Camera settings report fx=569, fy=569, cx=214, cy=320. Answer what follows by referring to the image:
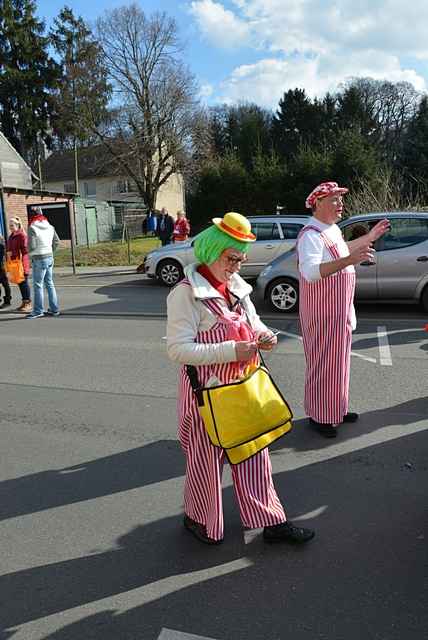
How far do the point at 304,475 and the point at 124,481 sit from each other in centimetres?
126

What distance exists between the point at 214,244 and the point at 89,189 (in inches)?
2240

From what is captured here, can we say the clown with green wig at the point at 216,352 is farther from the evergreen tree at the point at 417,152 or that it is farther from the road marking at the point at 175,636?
the evergreen tree at the point at 417,152

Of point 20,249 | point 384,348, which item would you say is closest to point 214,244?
point 384,348

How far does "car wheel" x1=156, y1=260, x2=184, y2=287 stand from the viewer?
13.9 m

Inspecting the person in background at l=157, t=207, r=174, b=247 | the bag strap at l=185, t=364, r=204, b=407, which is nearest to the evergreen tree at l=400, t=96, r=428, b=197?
the person in background at l=157, t=207, r=174, b=247

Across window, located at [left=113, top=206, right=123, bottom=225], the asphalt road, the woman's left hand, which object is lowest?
the asphalt road

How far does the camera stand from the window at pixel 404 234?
959 centimetres

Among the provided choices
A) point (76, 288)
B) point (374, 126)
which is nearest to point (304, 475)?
point (76, 288)

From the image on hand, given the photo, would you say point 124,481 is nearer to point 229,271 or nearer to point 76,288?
point 229,271

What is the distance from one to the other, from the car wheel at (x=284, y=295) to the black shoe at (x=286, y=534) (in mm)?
7137

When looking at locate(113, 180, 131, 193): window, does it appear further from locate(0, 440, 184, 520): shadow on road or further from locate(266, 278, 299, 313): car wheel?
locate(0, 440, 184, 520): shadow on road

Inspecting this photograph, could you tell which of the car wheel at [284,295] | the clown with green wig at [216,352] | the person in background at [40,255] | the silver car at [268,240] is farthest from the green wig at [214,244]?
the silver car at [268,240]

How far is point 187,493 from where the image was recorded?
3150 millimetres

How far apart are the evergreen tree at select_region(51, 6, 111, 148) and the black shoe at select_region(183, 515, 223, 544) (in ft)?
139
